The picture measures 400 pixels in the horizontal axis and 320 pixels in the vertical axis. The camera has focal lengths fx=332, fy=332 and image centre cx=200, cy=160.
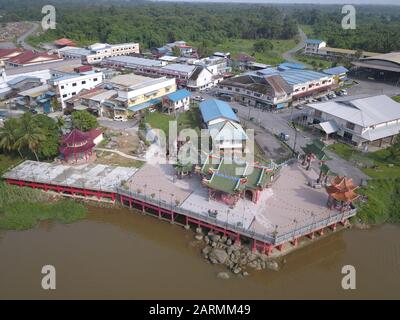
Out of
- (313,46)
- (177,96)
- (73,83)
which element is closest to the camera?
(177,96)

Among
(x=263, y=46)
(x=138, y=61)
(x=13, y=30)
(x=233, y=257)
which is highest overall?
(x=13, y=30)

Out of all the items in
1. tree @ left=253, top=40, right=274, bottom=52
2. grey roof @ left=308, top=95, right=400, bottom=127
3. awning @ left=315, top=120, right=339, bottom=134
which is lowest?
awning @ left=315, top=120, right=339, bottom=134

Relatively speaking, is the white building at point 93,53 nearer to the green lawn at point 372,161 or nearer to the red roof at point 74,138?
the red roof at point 74,138

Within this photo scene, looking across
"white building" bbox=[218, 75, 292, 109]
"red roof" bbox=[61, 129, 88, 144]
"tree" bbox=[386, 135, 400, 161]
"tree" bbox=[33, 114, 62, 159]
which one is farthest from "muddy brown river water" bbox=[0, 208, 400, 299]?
"white building" bbox=[218, 75, 292, 109]

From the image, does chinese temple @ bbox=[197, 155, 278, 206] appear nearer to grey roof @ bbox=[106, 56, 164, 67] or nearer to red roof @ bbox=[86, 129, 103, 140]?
red roof @ bbox=[86, 129, 103, 140]

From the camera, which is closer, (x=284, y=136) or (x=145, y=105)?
(x=284, y=136)

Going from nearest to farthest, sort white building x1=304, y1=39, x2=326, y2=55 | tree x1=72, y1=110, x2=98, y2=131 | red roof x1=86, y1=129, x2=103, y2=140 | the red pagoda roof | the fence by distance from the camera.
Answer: the fence, the red pagoda roof, red roof x1=86, y1=129, x2=103, y2=140, tree x1=72, y1=110, x2=98, y2=131, white building x1=304, y1=39, x2=326, y2=55

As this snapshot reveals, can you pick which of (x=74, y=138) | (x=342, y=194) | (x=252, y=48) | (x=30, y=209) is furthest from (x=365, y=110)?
(x=252, y=48)

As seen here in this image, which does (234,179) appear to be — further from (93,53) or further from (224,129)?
(93,53)
